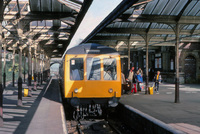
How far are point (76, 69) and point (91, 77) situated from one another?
690mm

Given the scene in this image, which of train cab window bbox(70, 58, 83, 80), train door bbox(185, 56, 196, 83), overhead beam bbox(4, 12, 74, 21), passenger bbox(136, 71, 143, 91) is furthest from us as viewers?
train door bbox(185, 56, 196, 83)

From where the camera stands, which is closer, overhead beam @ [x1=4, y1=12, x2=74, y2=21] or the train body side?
the train body side

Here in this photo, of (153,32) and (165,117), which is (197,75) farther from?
(165,117)

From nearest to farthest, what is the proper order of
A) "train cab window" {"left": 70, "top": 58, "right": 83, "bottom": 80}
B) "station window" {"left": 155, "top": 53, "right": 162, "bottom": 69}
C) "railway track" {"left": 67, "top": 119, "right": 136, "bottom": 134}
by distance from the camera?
"railway track" {"left": 67, "top": 119, "right": 136, "bottom": 134}, "train cab window" {"left": 70, "top": 58, "right": 83, "bottom": 80}, "station window" {"left": 155, "top": 53, "right": 162, "bottom": 69}

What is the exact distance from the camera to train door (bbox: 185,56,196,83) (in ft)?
93.7

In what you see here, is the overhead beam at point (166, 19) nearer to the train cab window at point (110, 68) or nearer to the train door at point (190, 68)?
the train cab window at point (110, 68)

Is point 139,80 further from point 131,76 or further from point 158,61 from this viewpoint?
point 158,61

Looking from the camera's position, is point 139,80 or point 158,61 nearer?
point 139,80

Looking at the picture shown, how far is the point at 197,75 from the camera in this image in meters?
28.7

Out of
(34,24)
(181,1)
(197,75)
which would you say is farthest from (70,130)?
(197,75)

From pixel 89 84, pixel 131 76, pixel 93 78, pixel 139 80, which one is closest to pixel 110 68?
pixel 93 78

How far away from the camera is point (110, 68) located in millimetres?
10570

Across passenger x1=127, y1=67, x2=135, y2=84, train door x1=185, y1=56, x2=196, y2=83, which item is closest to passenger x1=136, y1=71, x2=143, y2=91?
passenger x1=127, y1=67, x2=135, y2=84

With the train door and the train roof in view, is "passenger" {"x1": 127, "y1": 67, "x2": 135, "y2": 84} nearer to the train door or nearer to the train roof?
the train roof
